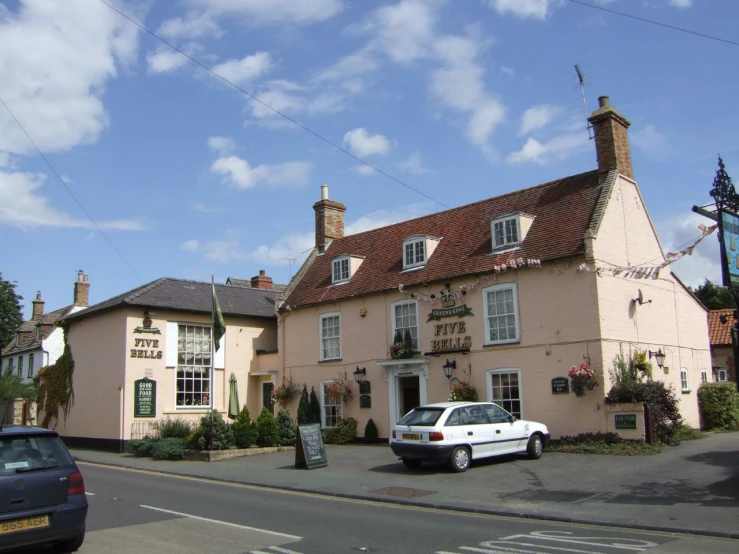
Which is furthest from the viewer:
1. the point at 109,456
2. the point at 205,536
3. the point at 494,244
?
the point at 109,456

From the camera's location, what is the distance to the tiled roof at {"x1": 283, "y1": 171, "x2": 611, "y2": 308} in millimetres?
20016

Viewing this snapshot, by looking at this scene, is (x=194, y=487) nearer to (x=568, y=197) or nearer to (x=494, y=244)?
(x=494, y=244)

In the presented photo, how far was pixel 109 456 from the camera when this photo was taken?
→ 75.7 ft

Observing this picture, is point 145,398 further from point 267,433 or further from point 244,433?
point 267,433

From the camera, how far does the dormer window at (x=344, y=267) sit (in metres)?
26.1

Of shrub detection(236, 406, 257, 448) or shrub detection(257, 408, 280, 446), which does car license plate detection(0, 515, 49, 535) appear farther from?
shrub detection(257, 408, 280, 446)

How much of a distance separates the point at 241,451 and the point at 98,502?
8674mm

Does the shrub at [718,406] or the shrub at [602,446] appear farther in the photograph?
the shrub at [718,406]

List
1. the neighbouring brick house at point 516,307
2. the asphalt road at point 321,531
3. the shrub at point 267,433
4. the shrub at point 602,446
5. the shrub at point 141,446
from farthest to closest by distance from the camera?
the shrub at point 141,446 < the shrub at point 267,433 < the neighbouring brick house at point 516,307 < the shrub at point 602,446 < the asphalt road at point 321,531

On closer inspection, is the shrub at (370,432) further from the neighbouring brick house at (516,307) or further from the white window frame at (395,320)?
the white window frame at (395,320)

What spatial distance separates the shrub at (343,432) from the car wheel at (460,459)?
28.4ft

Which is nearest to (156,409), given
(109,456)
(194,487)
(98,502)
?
(109,456)

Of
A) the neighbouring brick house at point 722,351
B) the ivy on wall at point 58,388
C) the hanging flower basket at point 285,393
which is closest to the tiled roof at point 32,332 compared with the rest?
the ivy on wall at point 58,388

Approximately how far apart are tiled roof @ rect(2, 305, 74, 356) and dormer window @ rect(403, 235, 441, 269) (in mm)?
24541
